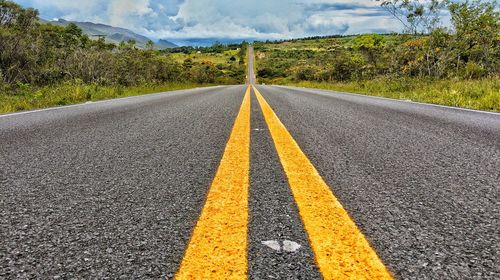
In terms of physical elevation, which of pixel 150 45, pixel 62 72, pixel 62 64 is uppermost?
pixel 150 45

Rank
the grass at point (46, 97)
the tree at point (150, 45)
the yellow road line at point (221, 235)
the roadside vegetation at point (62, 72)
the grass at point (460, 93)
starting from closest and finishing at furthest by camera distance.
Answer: the yellow road line at point (221, 235) < the grass at point (460, 93) < the grass at point (46, 97) < the roadside vegetation at point (62, 72) < the tree at point (150, 45)

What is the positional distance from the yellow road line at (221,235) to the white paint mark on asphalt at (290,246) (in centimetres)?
13

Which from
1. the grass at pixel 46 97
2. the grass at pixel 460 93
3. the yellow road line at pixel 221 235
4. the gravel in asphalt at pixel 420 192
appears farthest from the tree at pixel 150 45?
the yellow road line at pixel 221 235

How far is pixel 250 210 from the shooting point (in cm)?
151

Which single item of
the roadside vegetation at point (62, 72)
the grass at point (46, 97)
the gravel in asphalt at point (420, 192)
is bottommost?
the gravel in asphalt at point (420, 192)

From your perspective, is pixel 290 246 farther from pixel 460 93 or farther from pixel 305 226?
pixel 460 93

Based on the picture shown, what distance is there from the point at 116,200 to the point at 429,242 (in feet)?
4.23

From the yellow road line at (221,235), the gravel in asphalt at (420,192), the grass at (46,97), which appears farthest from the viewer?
the grass at (46,97)

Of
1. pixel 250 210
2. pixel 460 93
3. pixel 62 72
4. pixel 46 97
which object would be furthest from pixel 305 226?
pixel 62 72

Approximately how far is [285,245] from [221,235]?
0.22m

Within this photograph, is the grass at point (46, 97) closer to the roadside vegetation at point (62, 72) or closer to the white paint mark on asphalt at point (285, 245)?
the roadside vegetation at point (62, 72)

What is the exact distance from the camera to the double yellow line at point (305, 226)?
A: 103cm

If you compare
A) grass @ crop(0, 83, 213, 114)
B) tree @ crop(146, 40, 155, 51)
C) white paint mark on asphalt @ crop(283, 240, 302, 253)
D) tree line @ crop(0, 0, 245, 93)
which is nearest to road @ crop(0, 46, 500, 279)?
white paint mark on asphalt @ crop(283, 240, 302, 253)

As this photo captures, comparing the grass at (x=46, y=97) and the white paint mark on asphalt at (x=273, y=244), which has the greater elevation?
the grass at (x=46, y=97)
